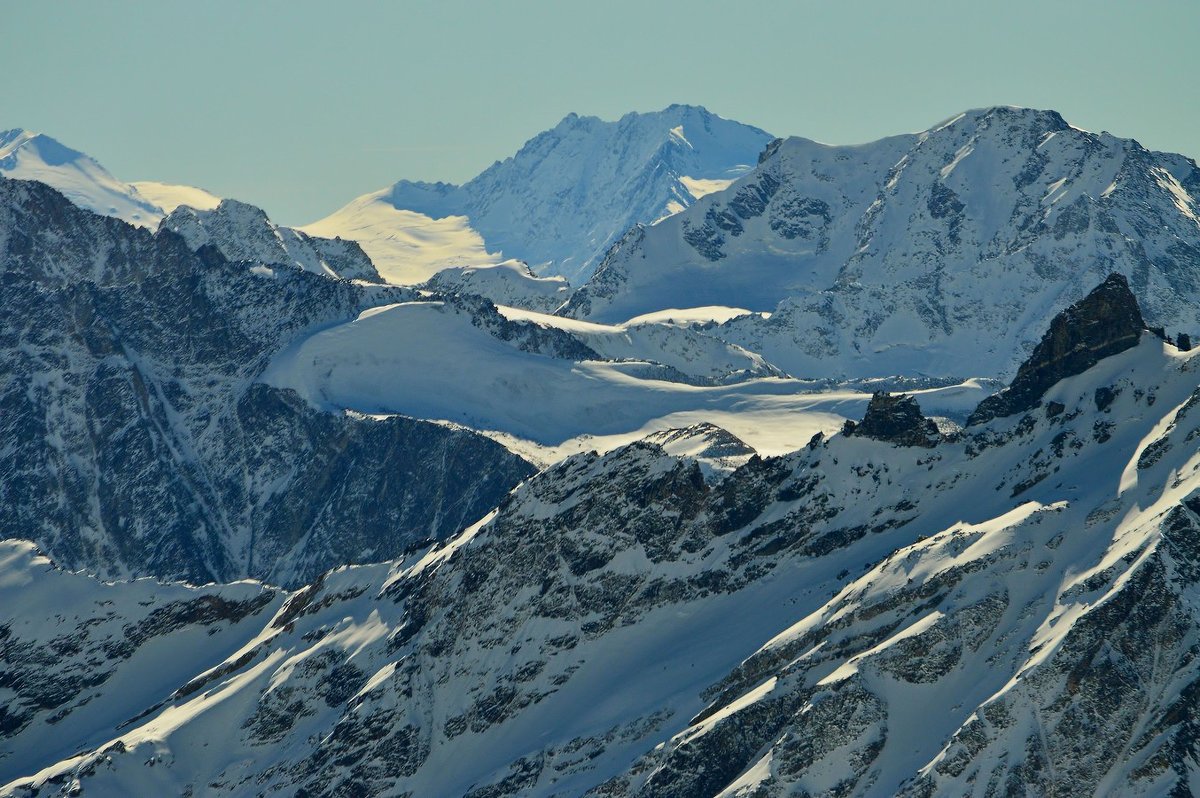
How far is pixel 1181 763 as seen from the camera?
19962 cm
